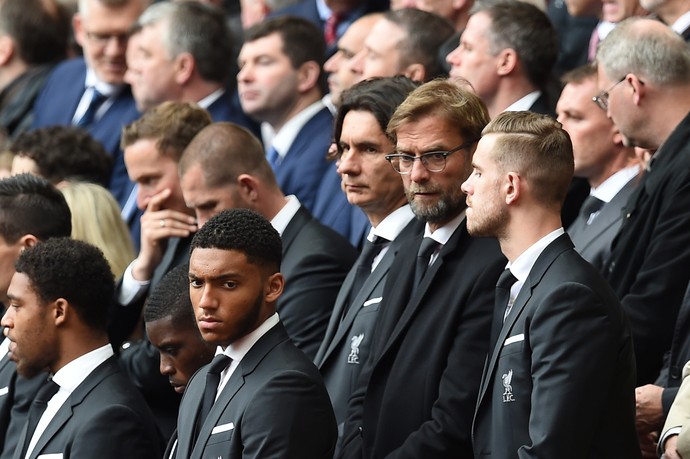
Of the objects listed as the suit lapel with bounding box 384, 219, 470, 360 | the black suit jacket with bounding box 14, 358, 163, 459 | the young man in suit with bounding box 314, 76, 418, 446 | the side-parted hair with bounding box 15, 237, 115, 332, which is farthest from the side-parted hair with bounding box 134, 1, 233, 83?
the suit lapel with bounding box 384, 219, 470, 360

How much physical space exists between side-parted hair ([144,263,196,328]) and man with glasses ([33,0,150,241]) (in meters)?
3.60

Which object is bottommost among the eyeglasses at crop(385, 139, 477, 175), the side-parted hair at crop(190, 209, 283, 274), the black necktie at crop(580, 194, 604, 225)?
the side-parted hair at crop(190, 209, 283, 274)

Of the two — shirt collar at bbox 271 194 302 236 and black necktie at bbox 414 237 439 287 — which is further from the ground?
shirt collar at bbox 271 194 302 236

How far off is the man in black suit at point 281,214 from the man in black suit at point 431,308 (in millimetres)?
655

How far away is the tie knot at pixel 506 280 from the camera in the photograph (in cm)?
484

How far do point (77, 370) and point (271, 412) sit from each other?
114cm

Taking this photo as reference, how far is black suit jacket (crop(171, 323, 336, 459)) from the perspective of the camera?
14.8 ft

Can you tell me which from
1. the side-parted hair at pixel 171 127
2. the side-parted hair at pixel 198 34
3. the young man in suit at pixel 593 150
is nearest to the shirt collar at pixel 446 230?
the young man in suit at pixel 593 150

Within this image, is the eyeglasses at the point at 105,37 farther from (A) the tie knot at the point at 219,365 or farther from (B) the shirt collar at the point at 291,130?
(A) the tie knot at the point at 219,365

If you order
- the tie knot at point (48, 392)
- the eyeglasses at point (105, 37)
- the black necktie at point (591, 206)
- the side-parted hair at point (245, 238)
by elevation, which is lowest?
the tie knot at point (48, 392)

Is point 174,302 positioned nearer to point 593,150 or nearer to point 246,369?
point 246,369

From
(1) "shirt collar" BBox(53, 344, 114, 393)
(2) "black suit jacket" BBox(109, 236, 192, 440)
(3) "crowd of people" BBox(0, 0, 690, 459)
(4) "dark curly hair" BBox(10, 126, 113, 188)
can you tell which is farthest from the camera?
(4) "dark curly hair" BBox(10, 126, 113, 188)

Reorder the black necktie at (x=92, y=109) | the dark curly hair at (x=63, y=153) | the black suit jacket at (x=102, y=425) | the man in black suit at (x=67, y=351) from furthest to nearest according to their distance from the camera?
the black necktie at (x=92, y=109)
the dark curly hair at (x=63, y=153)
the man in black suit at (x=67, y=351)
the black suit jacket at (x=102, y=425)

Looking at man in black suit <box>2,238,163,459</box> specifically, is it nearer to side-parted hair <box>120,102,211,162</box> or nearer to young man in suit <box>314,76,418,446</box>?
young man in suit <box>314,76,418,446</box>
